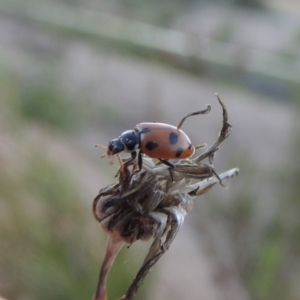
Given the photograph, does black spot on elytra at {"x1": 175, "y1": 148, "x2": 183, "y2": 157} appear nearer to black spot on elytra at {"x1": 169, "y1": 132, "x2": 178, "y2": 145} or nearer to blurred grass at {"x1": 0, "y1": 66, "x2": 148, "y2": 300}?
black spot on elytra at {"x1": 169, "y1": 132, "x2": 178, "y2": 145}

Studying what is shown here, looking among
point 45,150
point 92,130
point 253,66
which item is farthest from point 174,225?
point 253,66

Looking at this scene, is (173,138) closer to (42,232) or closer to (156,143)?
(156,143)

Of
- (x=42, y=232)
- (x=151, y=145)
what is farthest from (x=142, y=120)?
(x=151, y=145)

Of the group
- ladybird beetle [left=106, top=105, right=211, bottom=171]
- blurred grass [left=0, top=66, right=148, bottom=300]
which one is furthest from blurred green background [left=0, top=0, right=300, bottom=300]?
ladybird beetle [left=106, top=105, right=211, bottom=171]

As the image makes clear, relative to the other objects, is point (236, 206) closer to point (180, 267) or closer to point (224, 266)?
point (224, 266)

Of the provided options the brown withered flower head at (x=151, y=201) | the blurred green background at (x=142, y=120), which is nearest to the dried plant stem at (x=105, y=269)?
the brown withered flower head at (x=151, y=201)

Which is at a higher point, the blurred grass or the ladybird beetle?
the ladybird beetle

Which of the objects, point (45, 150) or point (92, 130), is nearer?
point (45, 150)
